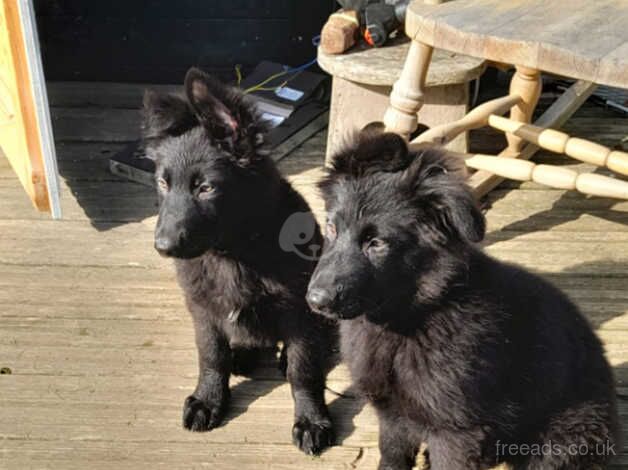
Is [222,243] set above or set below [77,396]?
above

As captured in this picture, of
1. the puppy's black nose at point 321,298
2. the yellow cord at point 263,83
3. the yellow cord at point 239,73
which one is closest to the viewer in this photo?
the puppy's black nose at point 321,298

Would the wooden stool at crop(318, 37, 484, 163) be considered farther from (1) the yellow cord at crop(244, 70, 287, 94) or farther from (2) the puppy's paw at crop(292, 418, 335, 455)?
(2) the puppy's paw at crop(292, 418, 335, 455)

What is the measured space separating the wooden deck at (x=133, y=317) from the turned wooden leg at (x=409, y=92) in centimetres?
70

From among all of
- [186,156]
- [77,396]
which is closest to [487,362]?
[186,156]

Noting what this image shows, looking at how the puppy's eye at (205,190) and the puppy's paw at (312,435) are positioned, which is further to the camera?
the puppy's paw at (312,435)

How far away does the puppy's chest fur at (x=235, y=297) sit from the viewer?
9.11 feet

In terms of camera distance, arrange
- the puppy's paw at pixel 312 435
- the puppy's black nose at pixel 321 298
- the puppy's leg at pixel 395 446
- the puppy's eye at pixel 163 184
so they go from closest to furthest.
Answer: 1. the puppy's black nose at pixel 321 298
2. the puppy's leg at pixel 395 446
3. the puppy's eye at pixel 163 184
4. the puppy's paw at pixel 312 435

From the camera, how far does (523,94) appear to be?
13.8 ft

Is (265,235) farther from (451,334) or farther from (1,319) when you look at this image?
(1,319)

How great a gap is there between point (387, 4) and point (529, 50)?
1535 mm

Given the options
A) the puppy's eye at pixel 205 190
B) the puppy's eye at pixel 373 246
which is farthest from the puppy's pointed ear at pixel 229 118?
the puppy's eye at pixel 373 246

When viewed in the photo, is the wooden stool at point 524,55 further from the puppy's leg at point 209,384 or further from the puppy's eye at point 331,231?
the puppy's leg at point 209,384

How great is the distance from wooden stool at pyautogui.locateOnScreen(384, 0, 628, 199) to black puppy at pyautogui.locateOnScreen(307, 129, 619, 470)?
2.51ft

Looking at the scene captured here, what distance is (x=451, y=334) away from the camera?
2.32m
